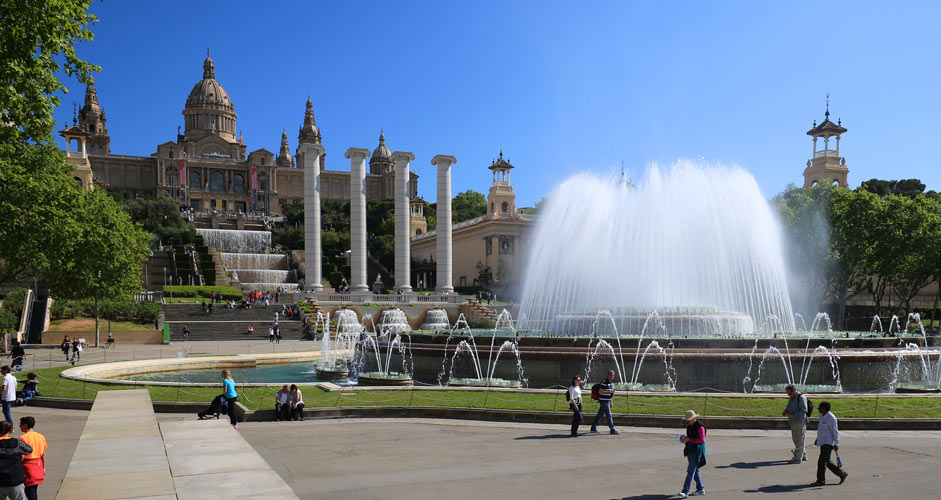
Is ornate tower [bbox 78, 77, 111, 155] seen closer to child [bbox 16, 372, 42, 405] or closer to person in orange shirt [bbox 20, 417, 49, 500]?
child [bbox 16, 372, 42, 405]

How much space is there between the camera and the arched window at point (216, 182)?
515 ft

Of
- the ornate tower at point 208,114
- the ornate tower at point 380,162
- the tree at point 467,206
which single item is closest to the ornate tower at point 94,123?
the ornate tower at point 208,114

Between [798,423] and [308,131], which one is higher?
[308,131]

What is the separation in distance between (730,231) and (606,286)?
19.2 feet

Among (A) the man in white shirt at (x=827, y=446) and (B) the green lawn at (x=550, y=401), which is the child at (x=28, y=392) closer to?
(B) the green lawn at (x=550, y=401)

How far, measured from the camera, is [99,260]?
4147 centimetres

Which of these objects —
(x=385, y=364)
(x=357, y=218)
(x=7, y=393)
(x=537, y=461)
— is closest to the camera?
(x=537, y=461)

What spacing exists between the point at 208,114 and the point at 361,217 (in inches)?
4517

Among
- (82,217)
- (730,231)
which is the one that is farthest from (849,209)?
(82,217)

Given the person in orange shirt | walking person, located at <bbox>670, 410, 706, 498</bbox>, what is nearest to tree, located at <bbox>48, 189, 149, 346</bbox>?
the person in orange shirt

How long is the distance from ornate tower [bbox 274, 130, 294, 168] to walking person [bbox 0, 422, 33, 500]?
17578 centimetres

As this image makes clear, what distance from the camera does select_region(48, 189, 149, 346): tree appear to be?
40625 mm

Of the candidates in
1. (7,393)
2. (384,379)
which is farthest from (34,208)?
(384,379)

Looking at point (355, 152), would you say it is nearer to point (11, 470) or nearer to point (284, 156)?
point (11, 470)
